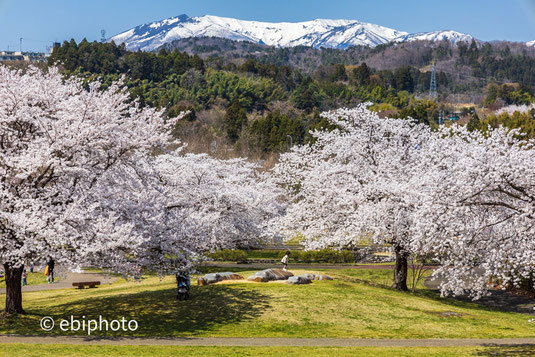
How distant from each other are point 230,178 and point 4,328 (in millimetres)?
26278

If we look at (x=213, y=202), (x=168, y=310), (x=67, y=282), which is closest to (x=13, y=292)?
(x=168, y=310)

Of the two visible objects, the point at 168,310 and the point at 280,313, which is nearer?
the point at 280,313

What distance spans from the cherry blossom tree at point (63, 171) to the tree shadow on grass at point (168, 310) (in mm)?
2413

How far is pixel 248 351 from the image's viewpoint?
18.9 metres

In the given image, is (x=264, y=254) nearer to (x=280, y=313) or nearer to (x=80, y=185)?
(x=280, y=313)

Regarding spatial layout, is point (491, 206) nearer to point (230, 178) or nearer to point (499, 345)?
point (499, 345)

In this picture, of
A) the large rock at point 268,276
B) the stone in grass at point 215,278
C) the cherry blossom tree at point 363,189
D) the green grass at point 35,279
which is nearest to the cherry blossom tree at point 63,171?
the stone in grass at point 215,278

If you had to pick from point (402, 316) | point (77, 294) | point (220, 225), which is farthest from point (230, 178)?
point (402, 316)

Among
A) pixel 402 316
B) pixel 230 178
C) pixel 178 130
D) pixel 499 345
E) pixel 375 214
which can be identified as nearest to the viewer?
pixel 499 345

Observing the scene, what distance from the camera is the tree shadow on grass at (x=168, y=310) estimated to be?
21.8 meters

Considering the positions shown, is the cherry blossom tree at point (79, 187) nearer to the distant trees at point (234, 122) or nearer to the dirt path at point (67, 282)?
the dirt path at point (67, 282)

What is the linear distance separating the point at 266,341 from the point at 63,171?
933cm

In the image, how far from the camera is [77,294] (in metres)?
30.3

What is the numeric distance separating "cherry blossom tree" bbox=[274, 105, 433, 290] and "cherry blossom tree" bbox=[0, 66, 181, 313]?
11.6 metres
